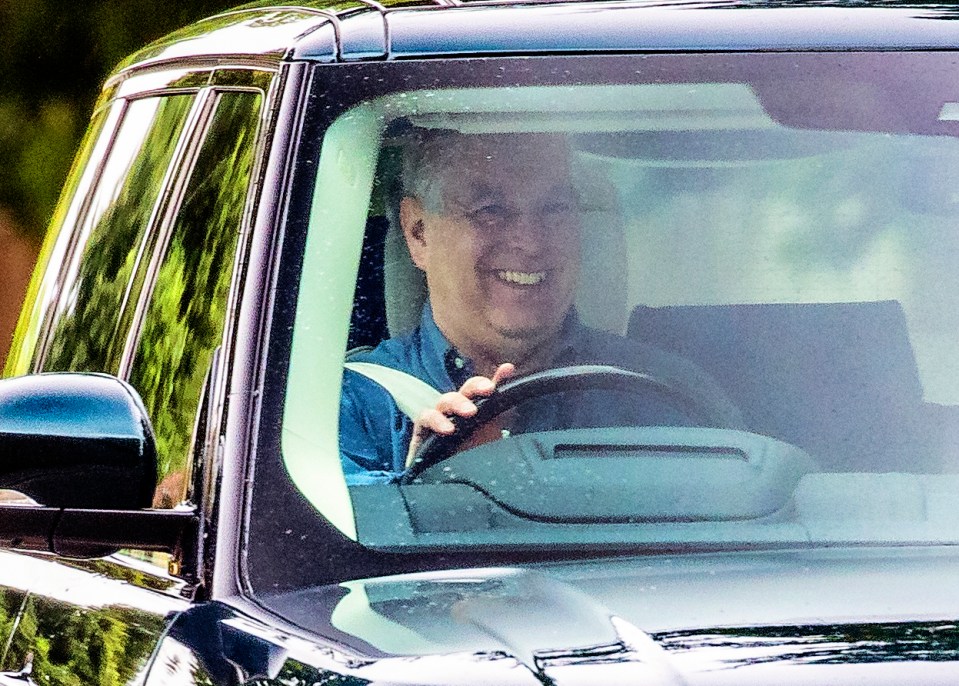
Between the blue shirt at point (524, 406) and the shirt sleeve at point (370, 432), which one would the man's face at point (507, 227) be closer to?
the blue shirt at point (524, 406)

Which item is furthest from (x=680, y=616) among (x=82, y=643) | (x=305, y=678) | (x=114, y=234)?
(x=114, y=234)

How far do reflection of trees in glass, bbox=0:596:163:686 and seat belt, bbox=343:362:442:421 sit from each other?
16.7 inches

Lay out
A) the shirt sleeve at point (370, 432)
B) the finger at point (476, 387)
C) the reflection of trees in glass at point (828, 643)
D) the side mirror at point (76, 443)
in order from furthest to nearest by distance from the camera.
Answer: the finger at point (476, 387)
the shirt sleeve at point (370, 432)
the side mirror at point (76, 443)
the reflection of trees in glass at point (828, 643)

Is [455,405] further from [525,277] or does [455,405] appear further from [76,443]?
[76,443]

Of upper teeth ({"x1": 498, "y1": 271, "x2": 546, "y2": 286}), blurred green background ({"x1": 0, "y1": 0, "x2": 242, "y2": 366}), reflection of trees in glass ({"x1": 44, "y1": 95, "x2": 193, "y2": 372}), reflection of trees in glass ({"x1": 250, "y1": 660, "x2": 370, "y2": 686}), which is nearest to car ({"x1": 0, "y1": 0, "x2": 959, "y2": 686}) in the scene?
upper teeth ({"x1": 498, "y1": 271, "x2": 546, "y2": 286})

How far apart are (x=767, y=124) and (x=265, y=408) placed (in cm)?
80

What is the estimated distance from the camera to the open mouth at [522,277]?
3126mm


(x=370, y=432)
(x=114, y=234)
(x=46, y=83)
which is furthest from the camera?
(x=46, y=83)

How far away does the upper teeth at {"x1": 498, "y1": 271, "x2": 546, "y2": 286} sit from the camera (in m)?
3.12

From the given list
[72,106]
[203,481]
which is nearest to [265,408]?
[203,481]

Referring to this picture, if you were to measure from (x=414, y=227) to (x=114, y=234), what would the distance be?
0.95 meters

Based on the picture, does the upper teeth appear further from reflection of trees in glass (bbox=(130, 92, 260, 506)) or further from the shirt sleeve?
reflection of trees in glass (bbox=(130, 92, 260, 506))

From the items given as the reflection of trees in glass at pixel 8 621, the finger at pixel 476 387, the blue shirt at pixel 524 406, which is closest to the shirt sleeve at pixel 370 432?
the blue shirt at pixel 524 406

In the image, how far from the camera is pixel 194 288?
3.25m
